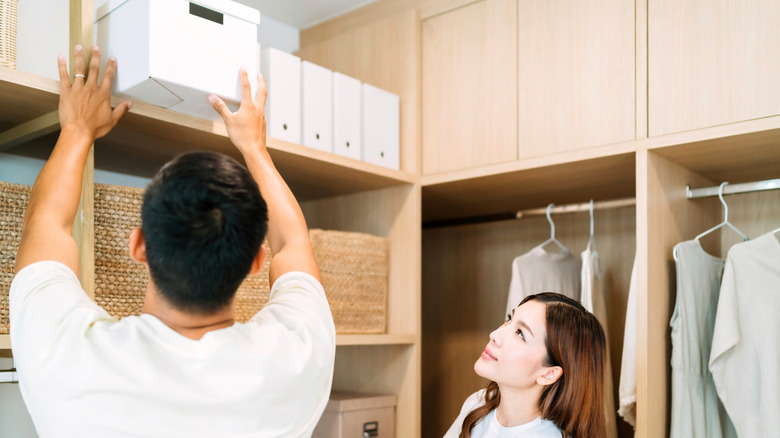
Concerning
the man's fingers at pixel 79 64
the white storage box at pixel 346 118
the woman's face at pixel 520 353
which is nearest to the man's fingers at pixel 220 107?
the man's fingers at pixel 79 64

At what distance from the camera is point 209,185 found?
0.95 m

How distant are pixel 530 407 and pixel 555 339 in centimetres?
18

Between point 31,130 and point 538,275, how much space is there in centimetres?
146

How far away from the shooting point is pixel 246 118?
1.47m

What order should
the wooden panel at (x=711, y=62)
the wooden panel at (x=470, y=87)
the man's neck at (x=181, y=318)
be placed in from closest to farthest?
1. the man's neck at (x=181, y=318)
2. the wooden panel at (x=711, y=62)
3. the wooden panel at (x=470, y=87)

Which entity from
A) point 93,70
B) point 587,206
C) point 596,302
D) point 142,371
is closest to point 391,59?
point 587,206

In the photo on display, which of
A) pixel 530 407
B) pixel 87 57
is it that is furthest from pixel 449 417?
pixel 87 57

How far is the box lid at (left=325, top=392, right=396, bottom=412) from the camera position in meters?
2.09

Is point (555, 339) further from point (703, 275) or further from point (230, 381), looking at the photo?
point (230, 381)

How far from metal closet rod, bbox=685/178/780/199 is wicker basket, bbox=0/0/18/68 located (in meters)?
1.67

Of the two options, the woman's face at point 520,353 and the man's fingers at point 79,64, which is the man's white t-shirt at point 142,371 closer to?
the man's fingers at point 79,64

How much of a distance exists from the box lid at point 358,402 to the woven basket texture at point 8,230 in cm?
100

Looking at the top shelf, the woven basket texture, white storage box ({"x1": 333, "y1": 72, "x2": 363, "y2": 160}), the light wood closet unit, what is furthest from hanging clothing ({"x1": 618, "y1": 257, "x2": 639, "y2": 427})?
the woven basket texture

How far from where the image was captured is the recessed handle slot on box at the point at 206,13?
148 cm
